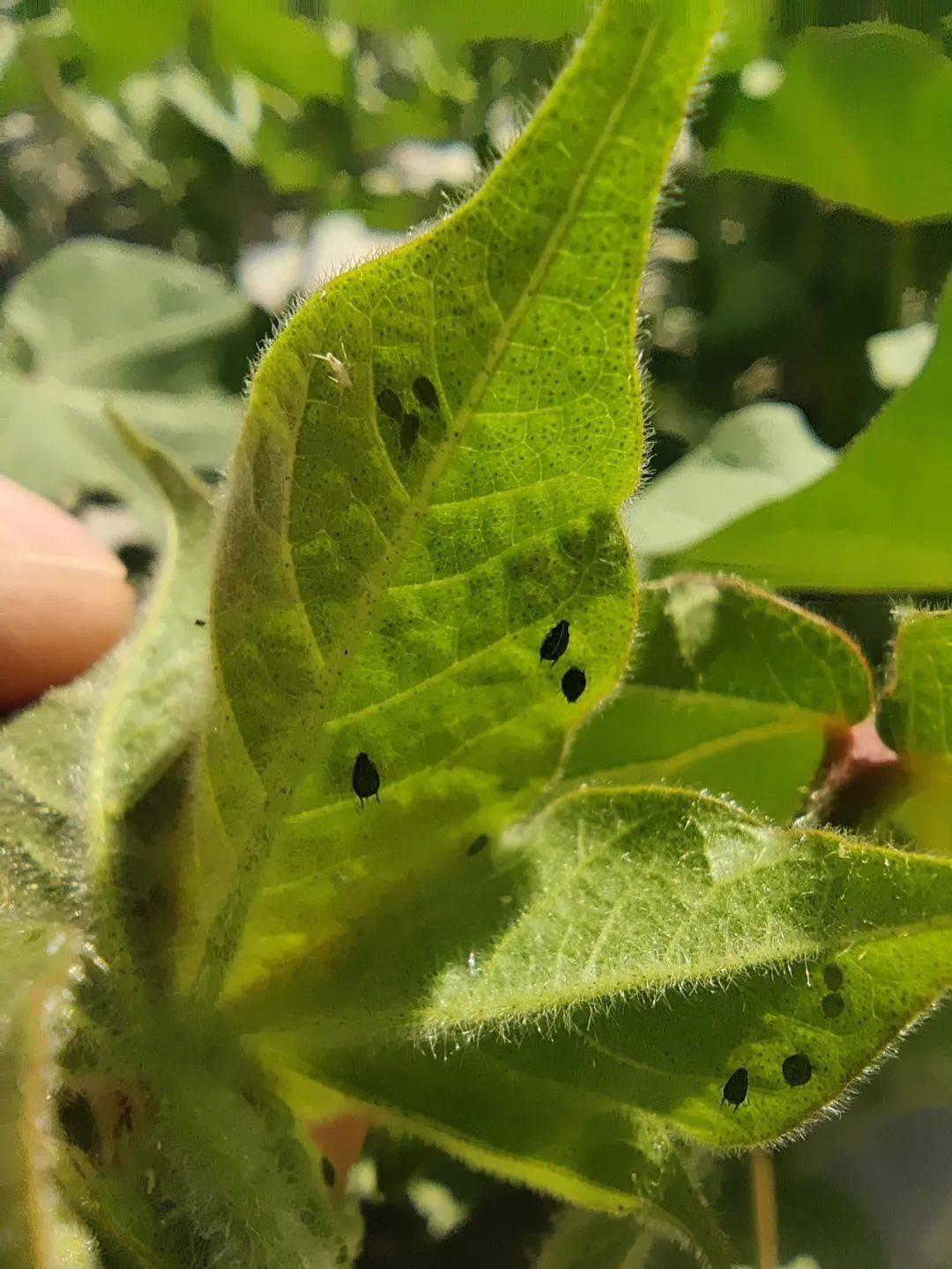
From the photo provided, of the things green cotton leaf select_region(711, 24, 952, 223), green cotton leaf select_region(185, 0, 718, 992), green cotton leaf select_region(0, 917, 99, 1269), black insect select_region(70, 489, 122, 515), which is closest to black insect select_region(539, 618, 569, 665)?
green cotton leaf select_region(185, 0, 718, 992)

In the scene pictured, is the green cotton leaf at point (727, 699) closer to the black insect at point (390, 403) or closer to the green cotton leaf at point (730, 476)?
the green cotton leaf at point (730, 476)

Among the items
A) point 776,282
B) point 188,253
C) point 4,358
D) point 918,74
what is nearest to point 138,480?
point 4,358

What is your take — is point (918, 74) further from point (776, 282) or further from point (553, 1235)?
point (553, 1235)

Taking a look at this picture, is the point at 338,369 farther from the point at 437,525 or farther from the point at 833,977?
the point at 833,977

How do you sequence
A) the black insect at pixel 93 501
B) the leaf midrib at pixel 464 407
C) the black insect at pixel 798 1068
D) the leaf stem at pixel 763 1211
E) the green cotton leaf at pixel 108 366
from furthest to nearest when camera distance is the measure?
the black insect at pixel 93 501 < the green cotton leaf at pixel 108 366 < the leaf stem at pixel 763 1211 < the black insect at pixel 798 1068 < the leaf midrib at pixel 464 407

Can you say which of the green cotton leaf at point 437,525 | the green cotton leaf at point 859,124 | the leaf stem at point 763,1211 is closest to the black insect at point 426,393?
the green cotton leaf at point 437,525

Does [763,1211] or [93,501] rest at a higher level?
[93,501]

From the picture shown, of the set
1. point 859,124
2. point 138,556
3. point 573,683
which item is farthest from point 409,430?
point 138,556
